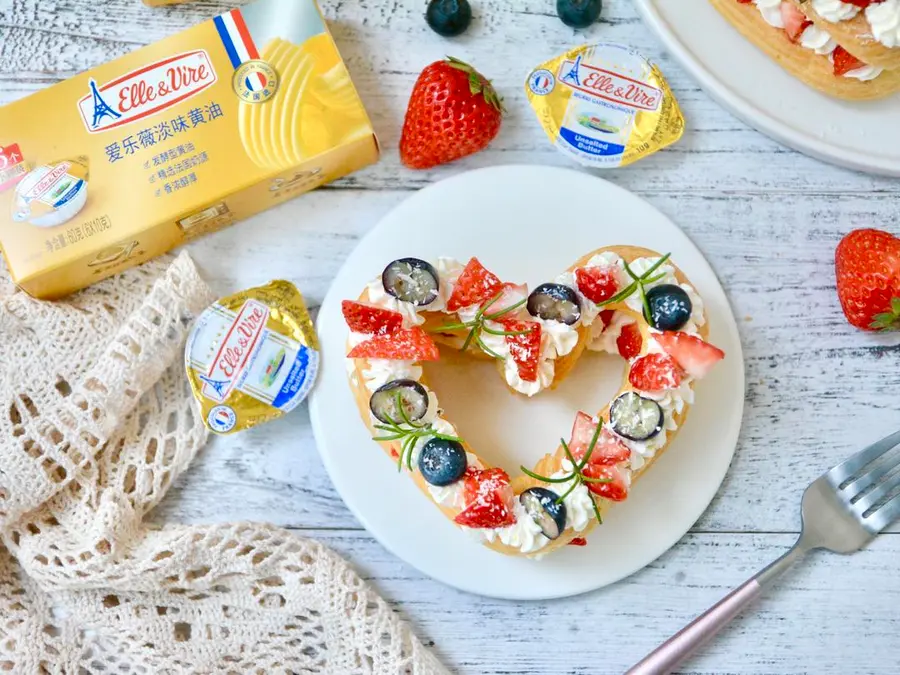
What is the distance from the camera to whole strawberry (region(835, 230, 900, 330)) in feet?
4.83

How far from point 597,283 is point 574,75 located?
0.45 metres

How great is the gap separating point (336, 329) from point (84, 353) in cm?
44

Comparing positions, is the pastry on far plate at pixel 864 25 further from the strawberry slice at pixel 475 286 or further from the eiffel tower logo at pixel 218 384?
the eiffel tower logo at pixel 218 384

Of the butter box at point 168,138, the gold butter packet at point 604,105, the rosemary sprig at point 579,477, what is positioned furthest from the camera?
the gold butter packet at point 604,105

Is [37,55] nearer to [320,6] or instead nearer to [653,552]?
[320,6]

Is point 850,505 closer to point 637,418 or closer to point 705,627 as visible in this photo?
point 705,627

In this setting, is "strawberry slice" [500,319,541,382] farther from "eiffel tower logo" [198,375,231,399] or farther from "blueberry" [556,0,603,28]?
"blueberry" [556,0,603,28]

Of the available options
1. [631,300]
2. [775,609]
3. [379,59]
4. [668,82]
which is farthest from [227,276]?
[775,609]

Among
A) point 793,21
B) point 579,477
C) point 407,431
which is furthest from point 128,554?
point 793,21

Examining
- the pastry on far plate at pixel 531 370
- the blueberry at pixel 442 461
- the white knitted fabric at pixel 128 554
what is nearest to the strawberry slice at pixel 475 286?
the pastry on far plate at pixel 531 370

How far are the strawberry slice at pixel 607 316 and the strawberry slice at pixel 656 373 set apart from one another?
4.5 inches

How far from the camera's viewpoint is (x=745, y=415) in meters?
1.56

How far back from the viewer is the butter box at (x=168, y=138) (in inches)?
56.0

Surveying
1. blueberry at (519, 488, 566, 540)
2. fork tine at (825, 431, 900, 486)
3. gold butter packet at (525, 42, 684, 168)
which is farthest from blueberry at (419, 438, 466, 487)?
fork tine at (825, 431, 900, 486)
